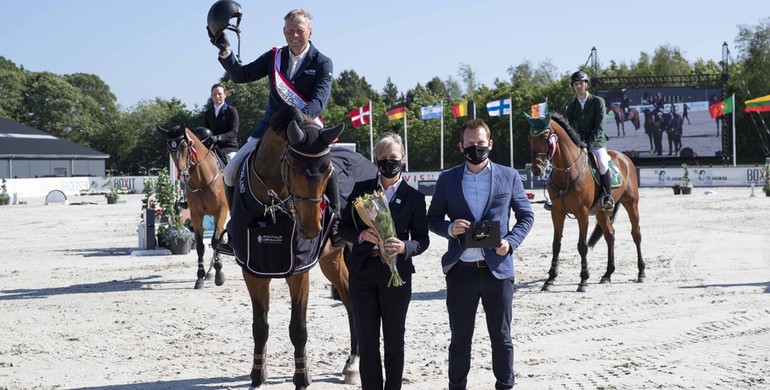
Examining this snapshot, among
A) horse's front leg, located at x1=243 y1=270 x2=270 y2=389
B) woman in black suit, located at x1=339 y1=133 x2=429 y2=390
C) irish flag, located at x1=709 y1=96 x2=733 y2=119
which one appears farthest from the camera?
irish flag, located at x1=709 y1=96 x2=733 y2=119

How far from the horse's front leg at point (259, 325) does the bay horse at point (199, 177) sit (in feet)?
19.0

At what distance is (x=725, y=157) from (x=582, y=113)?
38711mm

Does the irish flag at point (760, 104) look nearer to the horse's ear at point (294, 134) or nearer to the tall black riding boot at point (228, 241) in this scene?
the tall black riding boot at point (228, 241)

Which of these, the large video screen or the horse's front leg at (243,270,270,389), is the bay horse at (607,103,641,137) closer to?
the large video screen

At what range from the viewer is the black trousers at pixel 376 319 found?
534 cm

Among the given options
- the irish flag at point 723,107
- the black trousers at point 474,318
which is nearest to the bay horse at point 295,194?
the black trousers at point 474,318

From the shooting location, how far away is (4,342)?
8570mm

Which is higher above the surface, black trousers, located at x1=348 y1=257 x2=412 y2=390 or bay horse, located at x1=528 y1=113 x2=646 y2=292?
bay horse, located at x1=528 y1=113 x2=646 y2=292

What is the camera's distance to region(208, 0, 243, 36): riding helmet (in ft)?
21.3

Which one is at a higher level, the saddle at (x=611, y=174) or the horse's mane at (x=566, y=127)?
the horse's mane at (x=566, y=127)

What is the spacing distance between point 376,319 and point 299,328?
117 cm

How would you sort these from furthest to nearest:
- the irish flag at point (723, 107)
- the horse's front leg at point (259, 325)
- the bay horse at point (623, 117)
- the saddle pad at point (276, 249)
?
the bay horse at point (623, 117)
the irish flag at point (723, 107)
the horse's front leg at point (259, 325)
the saddle pad at point (276, 249)

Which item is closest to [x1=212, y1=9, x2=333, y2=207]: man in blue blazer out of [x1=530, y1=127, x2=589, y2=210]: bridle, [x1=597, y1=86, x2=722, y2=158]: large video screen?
[x1=530, y1=127, x2=589, y2=210]: bridle

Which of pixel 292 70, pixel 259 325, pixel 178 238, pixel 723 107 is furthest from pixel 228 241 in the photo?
pixel 723 107
